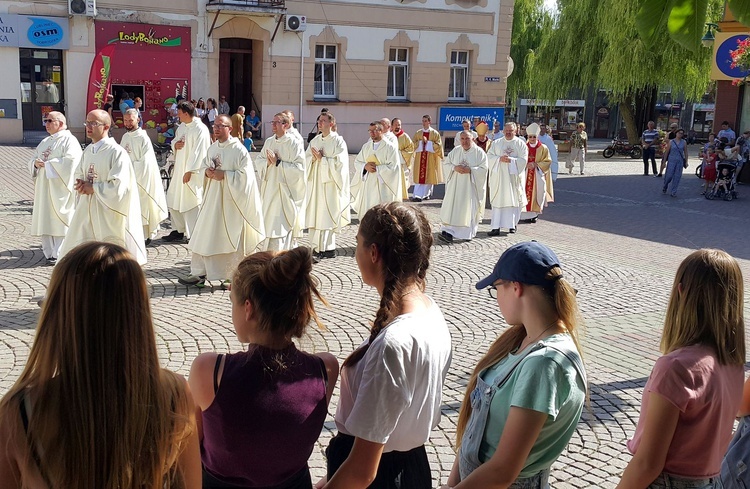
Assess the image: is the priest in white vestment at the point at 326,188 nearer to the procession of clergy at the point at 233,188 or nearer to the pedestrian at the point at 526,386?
the procession of clergy at the point at 233,188

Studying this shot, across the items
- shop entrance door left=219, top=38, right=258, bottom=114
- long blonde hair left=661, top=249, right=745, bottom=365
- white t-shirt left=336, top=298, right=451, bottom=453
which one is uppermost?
shop entrance door left=219, top=38, right=258, bottom=114

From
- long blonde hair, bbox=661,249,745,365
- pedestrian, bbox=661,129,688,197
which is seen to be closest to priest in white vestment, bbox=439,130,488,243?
pedestrian, bbox=661,129,688,197

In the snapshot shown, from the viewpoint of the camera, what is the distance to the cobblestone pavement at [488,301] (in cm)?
558

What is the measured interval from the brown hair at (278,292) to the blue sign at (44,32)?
23.8m

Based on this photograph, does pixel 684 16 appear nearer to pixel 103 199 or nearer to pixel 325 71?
pixel 103 199

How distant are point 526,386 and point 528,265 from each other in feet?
1.36

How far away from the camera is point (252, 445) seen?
247cm

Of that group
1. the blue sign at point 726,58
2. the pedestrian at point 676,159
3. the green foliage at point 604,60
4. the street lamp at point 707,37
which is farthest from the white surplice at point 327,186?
the green foliage at point 604,60

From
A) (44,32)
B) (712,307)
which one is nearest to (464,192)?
(712,307)

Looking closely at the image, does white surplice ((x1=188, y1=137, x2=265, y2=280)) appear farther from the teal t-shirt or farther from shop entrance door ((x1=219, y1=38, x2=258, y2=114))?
shop entrance door ((x1=219, y1=38, x2=258, y2=114))

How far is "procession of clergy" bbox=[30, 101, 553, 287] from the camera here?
8.68 metres

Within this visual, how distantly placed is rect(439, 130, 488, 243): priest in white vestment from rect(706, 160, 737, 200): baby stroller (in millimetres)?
9650

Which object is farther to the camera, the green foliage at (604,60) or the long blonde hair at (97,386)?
the green foliage at (604,60)

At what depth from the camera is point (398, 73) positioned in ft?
99.7
